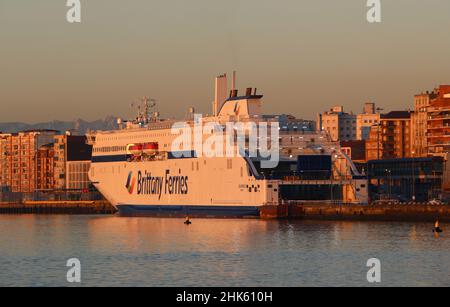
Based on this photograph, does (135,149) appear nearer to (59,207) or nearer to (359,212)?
(359,212)

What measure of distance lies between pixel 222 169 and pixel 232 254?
37.6m

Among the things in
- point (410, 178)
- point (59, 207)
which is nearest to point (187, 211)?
point (410, 178)

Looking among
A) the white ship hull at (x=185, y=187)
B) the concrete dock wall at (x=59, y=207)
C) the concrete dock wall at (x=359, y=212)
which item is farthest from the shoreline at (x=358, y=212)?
the concrete dock wall at (x=59, y=207)

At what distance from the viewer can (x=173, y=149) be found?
391 feet

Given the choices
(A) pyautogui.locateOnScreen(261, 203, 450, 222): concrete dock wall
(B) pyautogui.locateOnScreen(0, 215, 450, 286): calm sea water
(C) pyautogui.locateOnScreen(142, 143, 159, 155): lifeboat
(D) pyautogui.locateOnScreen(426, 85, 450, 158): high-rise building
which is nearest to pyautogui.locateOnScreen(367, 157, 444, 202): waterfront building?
(D) pyautogui.locateOnScreen(426, 85, 450, 158): high-rise building

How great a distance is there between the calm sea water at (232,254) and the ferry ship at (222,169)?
210 inches

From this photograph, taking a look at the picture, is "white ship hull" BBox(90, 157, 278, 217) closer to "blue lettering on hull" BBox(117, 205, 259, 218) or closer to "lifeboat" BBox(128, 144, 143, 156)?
"blue lettering on hull" BBox(117, 205, 259, 218)

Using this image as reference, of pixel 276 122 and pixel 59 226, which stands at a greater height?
pixel 276 122

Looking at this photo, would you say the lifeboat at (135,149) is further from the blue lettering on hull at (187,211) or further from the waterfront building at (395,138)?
the waterfront building at (395,138)

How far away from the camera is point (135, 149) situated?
418ft

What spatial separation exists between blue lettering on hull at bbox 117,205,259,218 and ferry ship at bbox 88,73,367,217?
0.08 m
